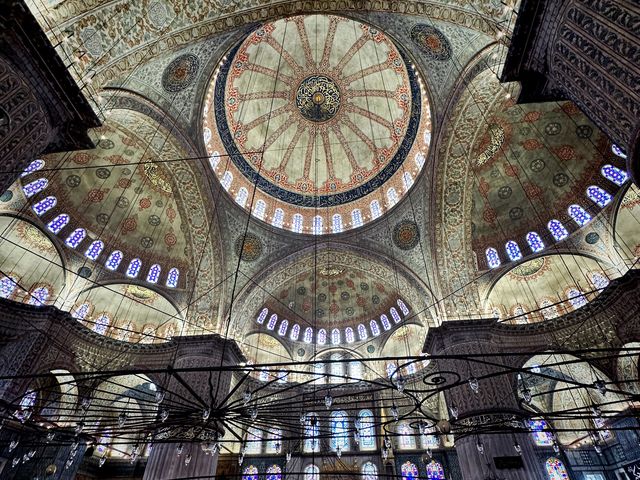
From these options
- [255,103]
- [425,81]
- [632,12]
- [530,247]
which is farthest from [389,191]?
[632,12]

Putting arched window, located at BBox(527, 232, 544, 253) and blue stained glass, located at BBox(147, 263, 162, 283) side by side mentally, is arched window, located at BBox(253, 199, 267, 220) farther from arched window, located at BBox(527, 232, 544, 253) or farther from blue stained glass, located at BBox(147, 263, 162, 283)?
arched window, located at BBox(527, 232, 544, 253)

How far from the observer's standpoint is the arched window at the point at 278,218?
16125 millimetres

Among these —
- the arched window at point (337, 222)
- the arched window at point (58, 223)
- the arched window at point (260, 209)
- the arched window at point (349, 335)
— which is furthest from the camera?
the arched window at point (349, 335)

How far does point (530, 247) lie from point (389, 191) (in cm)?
612

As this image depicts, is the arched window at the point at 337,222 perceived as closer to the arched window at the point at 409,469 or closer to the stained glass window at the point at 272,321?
the stained glass window at the point at 272,321

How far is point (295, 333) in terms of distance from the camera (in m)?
18.6

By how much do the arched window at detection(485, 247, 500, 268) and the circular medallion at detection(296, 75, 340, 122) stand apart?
9.72m

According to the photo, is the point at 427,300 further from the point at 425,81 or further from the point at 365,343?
the point at 425,81

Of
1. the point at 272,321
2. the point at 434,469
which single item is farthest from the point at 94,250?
the point at 434,469

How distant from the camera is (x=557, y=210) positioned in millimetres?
13047

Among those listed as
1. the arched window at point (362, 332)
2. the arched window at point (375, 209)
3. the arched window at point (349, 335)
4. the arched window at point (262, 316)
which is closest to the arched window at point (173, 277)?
the arched window at point (262, 316)

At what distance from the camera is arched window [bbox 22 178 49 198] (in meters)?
12.0

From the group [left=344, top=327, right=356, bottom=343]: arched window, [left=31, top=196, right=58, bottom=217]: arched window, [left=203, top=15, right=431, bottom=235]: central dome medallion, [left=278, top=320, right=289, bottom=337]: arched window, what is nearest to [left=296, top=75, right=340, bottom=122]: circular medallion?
[left=203, top=15, right=431, bottom=235]: central dome medallion

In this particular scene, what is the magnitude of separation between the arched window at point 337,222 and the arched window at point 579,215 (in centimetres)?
916
